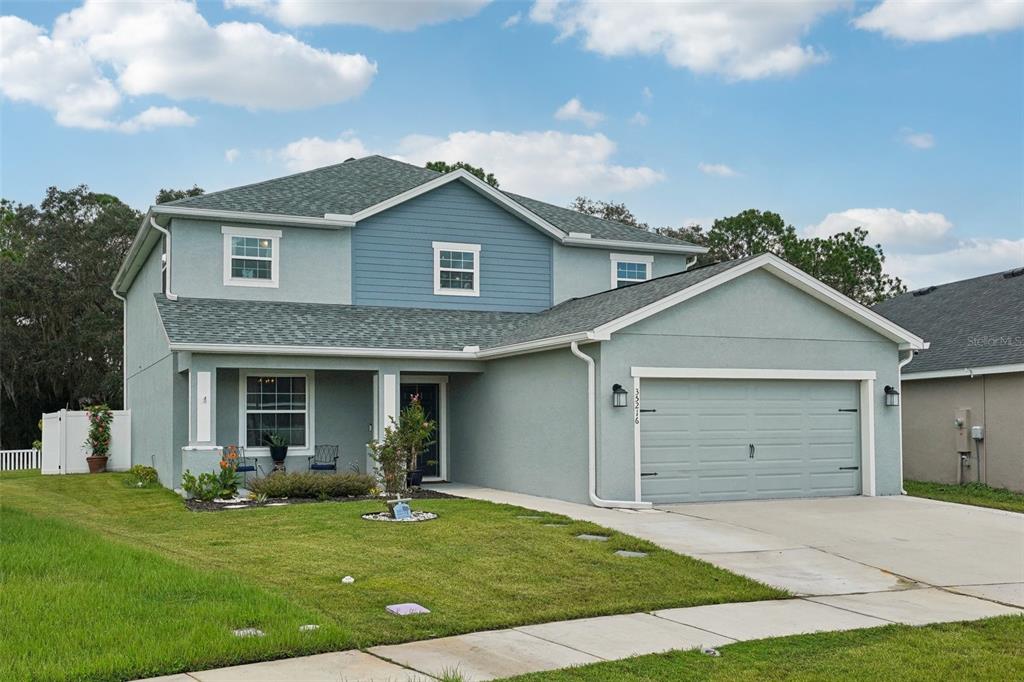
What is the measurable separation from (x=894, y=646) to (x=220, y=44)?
52.0 feet

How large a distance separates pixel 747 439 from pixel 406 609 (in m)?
9.40

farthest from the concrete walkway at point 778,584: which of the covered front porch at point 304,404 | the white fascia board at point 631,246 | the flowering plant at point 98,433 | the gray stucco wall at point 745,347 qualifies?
the flowering plant at point 98,433

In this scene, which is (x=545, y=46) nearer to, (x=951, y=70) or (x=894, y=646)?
(x=951, y=70)

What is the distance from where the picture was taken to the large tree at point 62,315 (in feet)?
116

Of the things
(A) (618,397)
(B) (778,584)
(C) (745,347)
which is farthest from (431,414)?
(B) (778,584)

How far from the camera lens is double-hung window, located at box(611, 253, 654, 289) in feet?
72.5

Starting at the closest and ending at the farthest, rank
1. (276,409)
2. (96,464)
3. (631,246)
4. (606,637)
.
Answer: (606,637)
(276,409)
(631,246)
(96,464)

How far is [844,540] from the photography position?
39.0 feet

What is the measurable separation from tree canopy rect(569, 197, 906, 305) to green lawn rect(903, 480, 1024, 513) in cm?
2084

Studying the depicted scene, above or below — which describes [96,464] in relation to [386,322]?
below

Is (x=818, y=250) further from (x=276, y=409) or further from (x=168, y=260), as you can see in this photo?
(x=168, y=260)

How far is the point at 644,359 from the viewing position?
15.2 meters

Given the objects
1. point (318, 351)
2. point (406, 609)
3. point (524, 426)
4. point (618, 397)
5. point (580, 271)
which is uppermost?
point (580, 271)

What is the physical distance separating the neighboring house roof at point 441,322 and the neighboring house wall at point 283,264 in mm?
253
